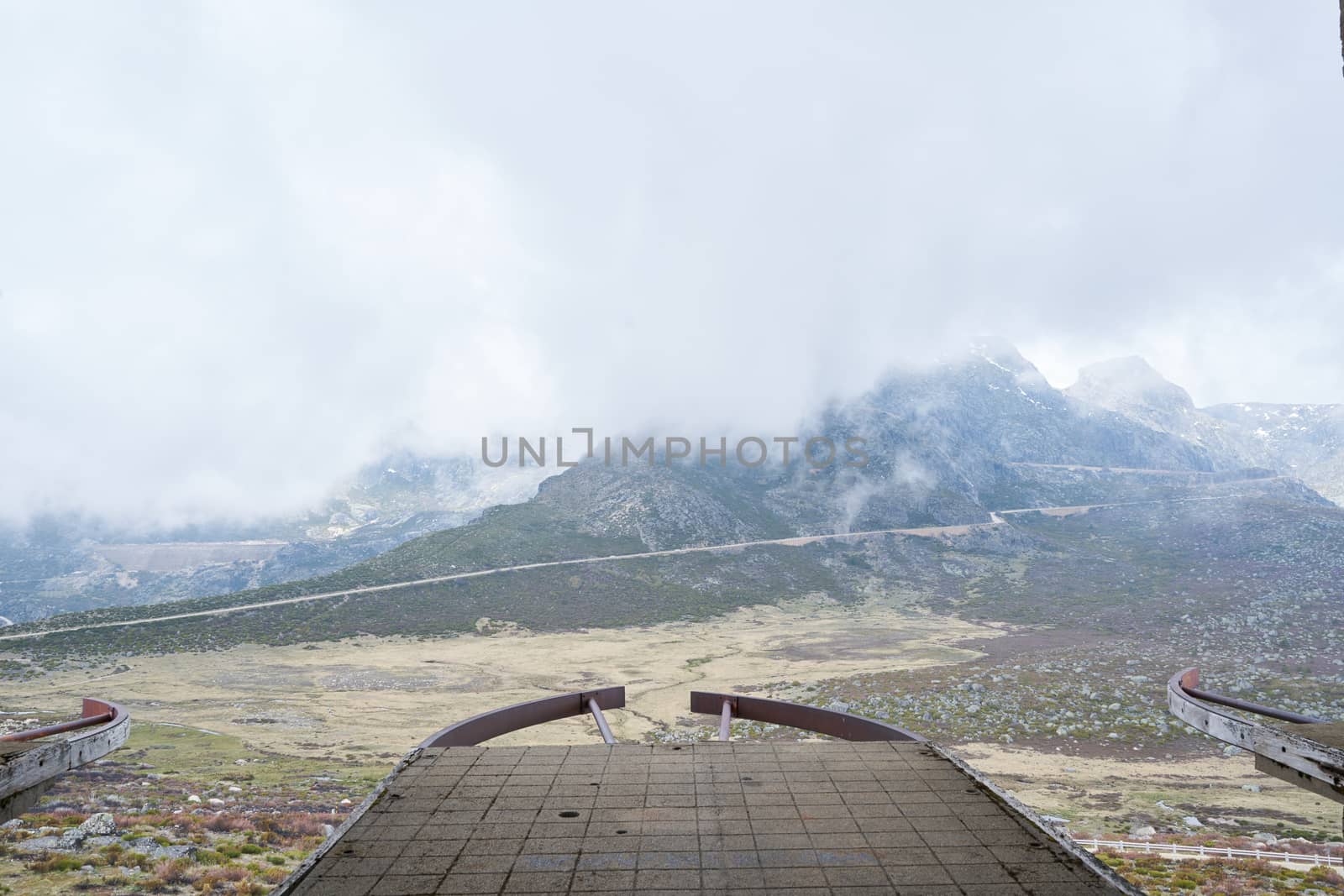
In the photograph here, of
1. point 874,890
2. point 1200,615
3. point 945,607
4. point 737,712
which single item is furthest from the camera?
point 945,607

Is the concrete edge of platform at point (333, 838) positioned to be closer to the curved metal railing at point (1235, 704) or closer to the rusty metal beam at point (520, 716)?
the rusty metal beam at point (520, 716)

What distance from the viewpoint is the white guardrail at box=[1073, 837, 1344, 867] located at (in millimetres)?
17141

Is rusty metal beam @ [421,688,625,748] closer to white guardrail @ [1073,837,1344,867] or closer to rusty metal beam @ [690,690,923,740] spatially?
rusty metal beam @ [690,690,923,740]

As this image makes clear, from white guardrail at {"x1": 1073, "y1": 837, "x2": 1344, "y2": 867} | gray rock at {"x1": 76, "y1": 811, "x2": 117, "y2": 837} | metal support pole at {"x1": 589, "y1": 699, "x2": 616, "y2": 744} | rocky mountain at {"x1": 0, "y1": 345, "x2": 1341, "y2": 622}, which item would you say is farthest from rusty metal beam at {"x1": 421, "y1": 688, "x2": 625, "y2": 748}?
rocky mountain at {"x1": 0, "y1": 345, "x2": 1341, "y2": 622}

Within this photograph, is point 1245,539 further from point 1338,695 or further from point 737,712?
point 737,712

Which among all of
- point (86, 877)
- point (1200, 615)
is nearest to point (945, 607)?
point (1200, 615)

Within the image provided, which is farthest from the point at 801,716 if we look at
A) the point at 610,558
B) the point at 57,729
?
the point at 610,558

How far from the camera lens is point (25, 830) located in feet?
47.5

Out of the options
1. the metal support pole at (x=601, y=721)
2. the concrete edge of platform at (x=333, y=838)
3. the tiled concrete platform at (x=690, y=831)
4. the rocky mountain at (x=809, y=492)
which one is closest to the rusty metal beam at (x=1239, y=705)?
the tiled concrete platform at (x=690, y=831)

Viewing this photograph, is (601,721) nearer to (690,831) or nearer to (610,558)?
(690,831)

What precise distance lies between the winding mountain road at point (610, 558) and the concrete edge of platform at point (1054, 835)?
73.4 m

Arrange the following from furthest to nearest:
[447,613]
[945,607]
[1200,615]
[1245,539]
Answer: [1245,539], [945,607], [447,613], [1200,615]

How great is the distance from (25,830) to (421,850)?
46.0 ft

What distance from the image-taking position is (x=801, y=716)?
11.5 metres
